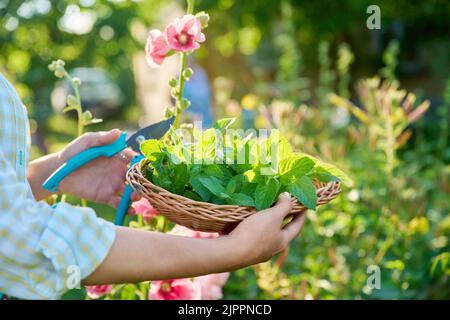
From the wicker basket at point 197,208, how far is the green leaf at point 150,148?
40mm

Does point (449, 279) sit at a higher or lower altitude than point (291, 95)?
lower

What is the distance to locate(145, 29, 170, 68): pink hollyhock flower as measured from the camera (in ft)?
5.01

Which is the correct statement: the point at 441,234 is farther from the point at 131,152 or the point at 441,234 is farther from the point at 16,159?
the point at 16,159

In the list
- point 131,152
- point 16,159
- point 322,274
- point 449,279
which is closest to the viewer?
point 16,159

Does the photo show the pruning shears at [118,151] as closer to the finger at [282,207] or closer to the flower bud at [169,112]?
the flower bud at [169,112]

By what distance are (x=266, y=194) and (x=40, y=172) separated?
613mm

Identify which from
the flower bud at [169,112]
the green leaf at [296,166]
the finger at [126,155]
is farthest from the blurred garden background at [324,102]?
the green leaf at [296,166]

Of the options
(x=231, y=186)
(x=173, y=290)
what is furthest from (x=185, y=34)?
(x=173, y=290)

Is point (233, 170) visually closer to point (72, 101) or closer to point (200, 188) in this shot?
point (200, 188)

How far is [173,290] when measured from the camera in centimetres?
173
